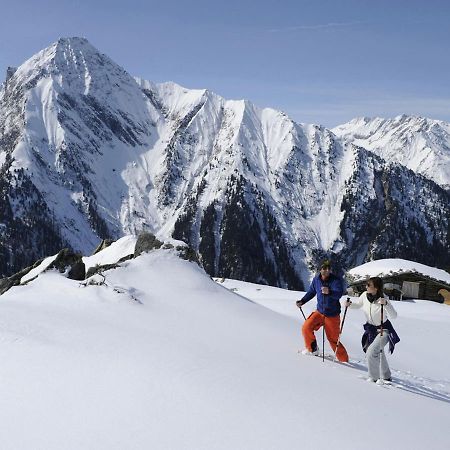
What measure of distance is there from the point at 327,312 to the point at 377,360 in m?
1.78

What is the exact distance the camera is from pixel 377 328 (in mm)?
10086

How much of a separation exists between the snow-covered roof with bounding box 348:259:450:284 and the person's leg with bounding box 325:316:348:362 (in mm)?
34646

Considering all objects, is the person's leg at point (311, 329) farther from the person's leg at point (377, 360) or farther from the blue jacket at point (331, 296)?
the person's leg at point (377, 360)

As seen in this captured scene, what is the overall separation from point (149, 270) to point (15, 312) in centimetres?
586

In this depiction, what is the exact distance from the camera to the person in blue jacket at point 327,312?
11.0 meters

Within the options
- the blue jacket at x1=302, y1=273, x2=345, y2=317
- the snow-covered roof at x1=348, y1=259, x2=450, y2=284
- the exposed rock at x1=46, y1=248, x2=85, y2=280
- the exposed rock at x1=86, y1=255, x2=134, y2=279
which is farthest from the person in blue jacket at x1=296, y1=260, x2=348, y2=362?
the snow-covered roof at x1=348, y1=259, x2=450, y2=284

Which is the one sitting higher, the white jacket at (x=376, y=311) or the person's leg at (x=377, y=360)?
the white jacket at (x=376, y=311)

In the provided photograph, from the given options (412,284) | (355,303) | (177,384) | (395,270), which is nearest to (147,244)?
(355,303)

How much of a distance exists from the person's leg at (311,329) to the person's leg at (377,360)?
1433 mm

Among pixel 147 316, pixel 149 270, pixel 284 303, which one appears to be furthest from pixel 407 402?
pixel 284 303

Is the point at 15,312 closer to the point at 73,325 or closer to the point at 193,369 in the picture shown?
the point at 73,325

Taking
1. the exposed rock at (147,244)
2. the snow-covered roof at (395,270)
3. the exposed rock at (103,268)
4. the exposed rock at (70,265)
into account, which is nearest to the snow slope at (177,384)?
the exposed rock at (103,268)

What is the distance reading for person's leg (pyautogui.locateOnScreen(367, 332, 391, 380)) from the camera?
377 inches

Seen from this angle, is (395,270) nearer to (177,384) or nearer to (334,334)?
(334,334)
